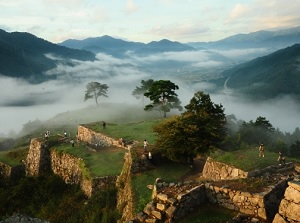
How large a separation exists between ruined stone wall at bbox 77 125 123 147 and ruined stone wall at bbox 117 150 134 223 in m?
10.5

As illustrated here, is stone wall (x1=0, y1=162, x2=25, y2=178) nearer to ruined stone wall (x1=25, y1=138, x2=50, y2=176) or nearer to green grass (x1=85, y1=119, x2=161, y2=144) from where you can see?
ruined stone wall (x1=25, y1=138, x2=50, y2=176)

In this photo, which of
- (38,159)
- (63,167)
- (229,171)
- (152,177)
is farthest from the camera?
(38,159)

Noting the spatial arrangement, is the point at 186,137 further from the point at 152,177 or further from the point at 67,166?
the point at 67,166

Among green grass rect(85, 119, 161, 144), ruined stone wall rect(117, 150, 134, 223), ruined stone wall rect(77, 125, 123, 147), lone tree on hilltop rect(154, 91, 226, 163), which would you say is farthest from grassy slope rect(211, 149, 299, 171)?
ruined stone wall rect(77, 125, 123, 147)

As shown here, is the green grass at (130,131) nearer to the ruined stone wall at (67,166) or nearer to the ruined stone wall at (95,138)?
the ruined stone wall at (95,138)

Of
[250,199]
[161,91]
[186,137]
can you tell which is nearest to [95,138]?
[161,91]

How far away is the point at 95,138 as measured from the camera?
137 feet

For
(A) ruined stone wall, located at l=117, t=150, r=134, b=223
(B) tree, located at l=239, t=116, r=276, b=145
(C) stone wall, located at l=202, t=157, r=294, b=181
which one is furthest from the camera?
(B) tree, located at l=239, t=116, r=276, b=145

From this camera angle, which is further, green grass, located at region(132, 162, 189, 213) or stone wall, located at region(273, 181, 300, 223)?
green grass, located at region(132, 162, 189, 213)

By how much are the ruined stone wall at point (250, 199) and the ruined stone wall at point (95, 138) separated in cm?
2298

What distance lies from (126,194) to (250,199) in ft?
39.0

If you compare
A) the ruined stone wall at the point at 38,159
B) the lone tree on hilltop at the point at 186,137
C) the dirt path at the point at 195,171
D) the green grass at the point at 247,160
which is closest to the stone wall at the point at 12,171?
the ruined stone wall at the point at 38,159

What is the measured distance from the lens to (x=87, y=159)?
31984 millimetres

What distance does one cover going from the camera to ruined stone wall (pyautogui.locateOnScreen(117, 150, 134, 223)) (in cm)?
2105
